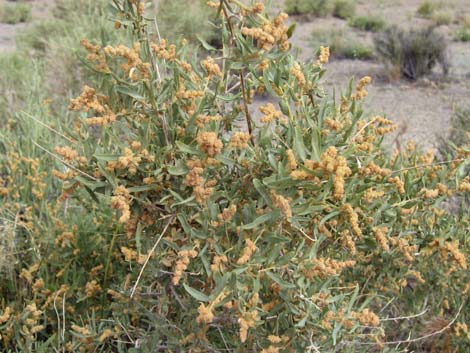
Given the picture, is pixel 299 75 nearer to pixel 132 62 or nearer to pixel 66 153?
pixel 132 62

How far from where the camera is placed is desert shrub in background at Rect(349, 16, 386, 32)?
16000mm

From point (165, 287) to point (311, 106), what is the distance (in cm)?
74

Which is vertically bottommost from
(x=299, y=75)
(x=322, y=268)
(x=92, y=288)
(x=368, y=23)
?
(x=368, y=23)

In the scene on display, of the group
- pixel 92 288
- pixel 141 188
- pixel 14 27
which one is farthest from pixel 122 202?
pixel 14 27

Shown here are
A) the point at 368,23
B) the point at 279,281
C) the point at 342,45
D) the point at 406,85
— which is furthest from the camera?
the point at 368,23

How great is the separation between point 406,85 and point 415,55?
74cm

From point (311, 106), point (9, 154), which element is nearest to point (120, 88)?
point (311, 106)

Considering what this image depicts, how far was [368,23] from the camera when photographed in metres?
16.2

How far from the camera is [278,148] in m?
1.98

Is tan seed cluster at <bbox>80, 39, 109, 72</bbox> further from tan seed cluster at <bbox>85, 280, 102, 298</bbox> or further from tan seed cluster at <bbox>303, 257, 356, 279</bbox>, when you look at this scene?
tan seed cluster at <bbox>85, 280, 102, 298</bbox>

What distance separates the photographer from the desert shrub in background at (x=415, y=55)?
1105 centimetres

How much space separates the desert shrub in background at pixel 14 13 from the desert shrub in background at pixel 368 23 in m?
7.53

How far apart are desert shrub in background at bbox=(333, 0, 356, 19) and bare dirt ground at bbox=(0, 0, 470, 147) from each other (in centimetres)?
37

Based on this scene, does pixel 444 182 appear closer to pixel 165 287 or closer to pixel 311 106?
pixel 311 106
